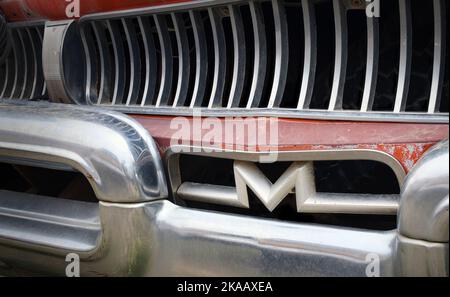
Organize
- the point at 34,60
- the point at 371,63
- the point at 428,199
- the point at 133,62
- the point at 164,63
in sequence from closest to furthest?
the point at 428,199, the point at 371,63, the point at 164,63, the point at 133,62, the point at 34,60

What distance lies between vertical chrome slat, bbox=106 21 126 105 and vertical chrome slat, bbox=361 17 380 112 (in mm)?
866

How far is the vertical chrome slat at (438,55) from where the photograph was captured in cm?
131

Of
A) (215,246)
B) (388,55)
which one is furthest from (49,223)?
(388,55)

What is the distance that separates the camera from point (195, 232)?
4.68 feet

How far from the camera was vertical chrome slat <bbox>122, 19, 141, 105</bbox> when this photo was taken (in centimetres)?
192

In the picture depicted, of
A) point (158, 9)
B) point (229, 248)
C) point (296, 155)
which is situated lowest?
point (229, 248)

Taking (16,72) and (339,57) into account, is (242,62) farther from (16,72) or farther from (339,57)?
(16,72)

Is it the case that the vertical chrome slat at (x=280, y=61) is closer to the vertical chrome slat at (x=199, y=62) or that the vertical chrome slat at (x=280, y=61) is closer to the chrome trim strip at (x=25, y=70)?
the vertical chrome slat at (x=199, y=62)

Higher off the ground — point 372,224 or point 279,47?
point 279,47

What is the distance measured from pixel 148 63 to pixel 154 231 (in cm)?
63

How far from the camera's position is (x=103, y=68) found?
2.02m
